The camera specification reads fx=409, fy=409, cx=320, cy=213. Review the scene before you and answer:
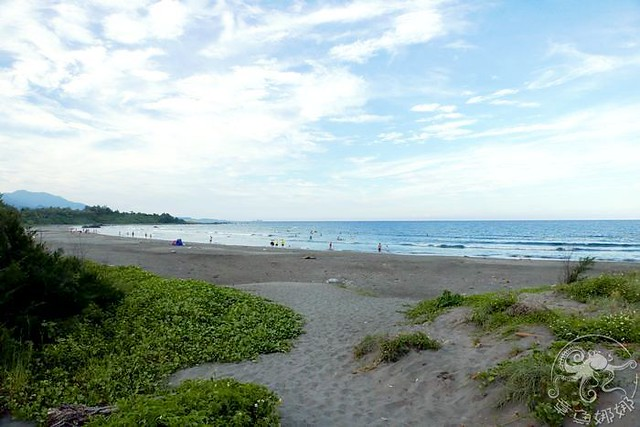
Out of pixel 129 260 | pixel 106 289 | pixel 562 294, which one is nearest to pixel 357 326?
pixel 562 294

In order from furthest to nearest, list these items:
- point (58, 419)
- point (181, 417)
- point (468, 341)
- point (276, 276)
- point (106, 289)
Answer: point (276, 276) → point (106, 289) → point (468, 341) → point (58, 419) → point (181, 417)

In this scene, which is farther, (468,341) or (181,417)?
(468,341)

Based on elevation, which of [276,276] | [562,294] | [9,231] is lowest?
[276,276]

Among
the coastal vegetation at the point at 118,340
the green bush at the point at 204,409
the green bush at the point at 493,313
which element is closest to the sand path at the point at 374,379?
the green bush at the point at 493,313

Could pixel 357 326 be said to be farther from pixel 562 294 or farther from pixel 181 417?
pixel 181 417

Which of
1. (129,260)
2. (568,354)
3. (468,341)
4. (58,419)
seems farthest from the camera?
(129,260)

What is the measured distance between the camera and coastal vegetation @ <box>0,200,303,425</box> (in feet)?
13.9

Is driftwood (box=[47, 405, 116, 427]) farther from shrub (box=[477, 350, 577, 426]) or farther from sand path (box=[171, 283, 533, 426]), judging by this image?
shrub (box=[477, 350, 577, 426])

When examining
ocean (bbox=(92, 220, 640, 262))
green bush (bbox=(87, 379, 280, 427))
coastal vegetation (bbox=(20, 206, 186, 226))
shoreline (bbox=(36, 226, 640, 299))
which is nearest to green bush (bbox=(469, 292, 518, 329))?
green bush (bbox=(87, 379, 280, 427))

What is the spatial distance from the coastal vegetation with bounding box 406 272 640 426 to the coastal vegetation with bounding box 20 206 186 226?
119118 mm

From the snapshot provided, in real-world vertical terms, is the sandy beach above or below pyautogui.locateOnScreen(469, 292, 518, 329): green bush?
below

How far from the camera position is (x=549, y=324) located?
7.12 meters

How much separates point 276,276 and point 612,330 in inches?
681

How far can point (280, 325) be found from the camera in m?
9.70
